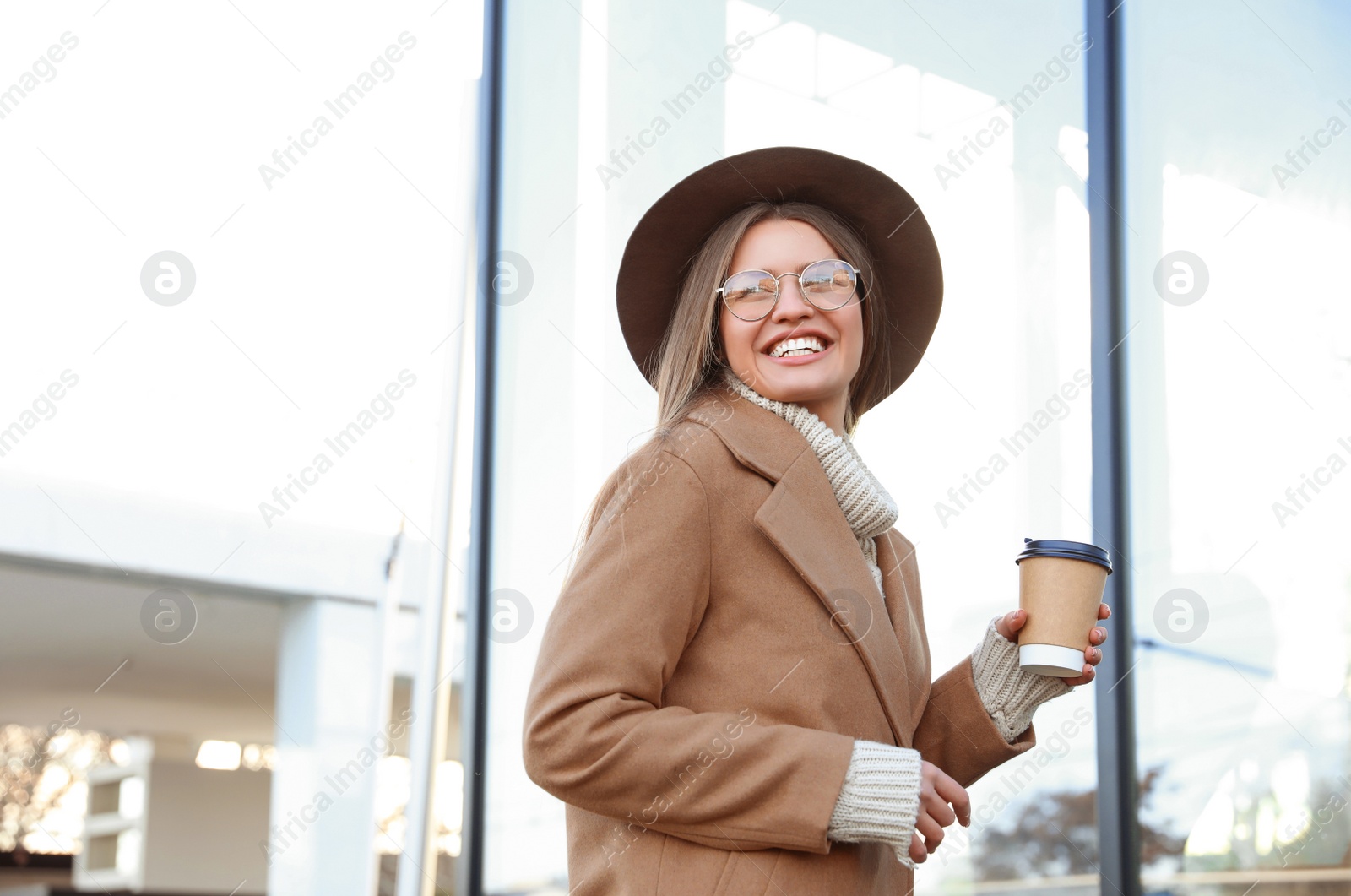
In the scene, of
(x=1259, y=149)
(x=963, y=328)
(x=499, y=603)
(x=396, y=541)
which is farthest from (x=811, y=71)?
(x=396, y=541)

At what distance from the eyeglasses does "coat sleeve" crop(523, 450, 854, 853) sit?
34 centimetres

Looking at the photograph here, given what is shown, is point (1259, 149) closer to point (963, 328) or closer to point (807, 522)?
point (963, 328)

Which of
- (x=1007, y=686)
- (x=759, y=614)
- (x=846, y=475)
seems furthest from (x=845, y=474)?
(x=1007, y=686)

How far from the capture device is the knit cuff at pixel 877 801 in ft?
3.76

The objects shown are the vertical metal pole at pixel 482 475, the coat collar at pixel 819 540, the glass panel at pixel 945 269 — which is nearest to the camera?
the coat collar at pixel 819 540

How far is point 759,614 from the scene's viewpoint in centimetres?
130

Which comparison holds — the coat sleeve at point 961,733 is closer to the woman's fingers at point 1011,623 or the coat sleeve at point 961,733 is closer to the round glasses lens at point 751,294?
the woman's fingers at point 1011,623

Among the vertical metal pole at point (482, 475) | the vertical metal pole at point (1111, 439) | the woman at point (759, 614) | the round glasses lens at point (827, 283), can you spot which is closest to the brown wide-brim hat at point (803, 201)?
the woman at point (759, 614)

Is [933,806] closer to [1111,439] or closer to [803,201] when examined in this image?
[803,201]

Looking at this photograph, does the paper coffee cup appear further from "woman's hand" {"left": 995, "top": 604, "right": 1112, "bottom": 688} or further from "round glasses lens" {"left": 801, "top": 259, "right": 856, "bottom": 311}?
"round glasses lens" {"left": 801, "top": 259, "right": 856, "bottom": 311}

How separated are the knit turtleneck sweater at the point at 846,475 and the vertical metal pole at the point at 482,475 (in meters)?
2.76

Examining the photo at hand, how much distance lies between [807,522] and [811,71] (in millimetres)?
2064

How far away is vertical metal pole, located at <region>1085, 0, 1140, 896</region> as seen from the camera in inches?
94.0

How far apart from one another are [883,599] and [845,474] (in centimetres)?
16
